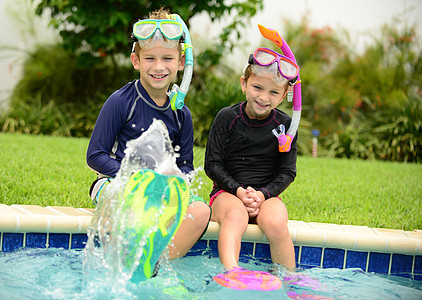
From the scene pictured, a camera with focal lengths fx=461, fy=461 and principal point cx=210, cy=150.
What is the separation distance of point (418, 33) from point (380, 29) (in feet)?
3.12

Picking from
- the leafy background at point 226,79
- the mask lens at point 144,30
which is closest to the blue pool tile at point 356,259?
the mask lens at point 144,30

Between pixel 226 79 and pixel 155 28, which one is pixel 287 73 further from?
pixel 226 79

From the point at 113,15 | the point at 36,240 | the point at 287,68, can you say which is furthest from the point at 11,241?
the point at 113,15

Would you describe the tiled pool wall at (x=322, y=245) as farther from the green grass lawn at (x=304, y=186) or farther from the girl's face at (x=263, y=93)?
the girl's face at (x=263, y=93)

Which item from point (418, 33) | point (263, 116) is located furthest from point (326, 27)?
point (263, 116)

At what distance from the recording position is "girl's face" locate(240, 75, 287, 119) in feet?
11.0

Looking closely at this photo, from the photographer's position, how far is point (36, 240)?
2.99m

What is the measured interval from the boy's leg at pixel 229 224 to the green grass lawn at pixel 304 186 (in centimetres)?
86

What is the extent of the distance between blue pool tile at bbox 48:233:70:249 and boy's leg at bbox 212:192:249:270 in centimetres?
101

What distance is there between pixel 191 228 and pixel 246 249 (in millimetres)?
478

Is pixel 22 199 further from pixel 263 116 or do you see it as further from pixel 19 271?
pixel 263 116

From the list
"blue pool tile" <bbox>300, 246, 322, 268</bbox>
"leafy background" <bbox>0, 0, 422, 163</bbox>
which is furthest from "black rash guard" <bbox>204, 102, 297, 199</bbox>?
"leafy background" <bbox>0, 0, 422, 163</bbox>

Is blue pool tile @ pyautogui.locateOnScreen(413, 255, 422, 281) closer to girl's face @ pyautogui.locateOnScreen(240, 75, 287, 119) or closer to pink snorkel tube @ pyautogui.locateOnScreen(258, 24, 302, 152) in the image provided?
pink snorkel tube @ pyautogui.locateOnScreen(258, 24, 302, 152)

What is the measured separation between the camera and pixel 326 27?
12531mm
